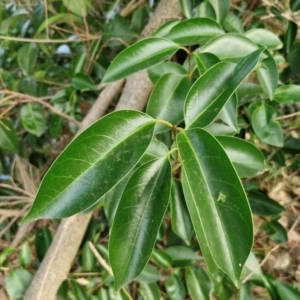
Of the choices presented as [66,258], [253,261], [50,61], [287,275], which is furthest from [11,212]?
[287,275]

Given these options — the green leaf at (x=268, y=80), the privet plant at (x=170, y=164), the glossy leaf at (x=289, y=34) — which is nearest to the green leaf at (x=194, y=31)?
the privet plant at (x=170, y=164)

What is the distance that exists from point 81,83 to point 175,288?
1.73ft

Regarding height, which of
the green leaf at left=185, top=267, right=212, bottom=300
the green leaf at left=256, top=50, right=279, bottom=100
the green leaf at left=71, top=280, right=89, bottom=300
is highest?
the green leaf at left=256, top=50, right=279, bottom=100

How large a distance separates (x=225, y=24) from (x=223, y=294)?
0.61 m


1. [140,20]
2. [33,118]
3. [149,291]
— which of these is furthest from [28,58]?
[149,291]

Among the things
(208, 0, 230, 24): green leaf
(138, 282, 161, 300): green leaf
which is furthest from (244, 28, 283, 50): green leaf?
(138, 282, 161, 300): green leaf

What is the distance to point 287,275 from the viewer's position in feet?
3.04

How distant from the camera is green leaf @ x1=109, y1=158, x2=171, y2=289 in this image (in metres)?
0.41

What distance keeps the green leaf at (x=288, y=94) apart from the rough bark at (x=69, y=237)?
0.99 ft

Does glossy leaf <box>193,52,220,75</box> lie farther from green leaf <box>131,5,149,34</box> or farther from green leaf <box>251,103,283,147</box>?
green leaf <box>131,5,149,34</box>

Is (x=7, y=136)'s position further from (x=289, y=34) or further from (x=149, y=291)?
(x=289, y=34)

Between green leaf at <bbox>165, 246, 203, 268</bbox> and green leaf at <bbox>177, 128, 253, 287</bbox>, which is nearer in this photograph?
green leaf at <bbox>177, 128, 253, 287</bbox>

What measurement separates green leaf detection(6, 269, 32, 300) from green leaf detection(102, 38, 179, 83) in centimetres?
51

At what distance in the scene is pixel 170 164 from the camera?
0.44 metres
